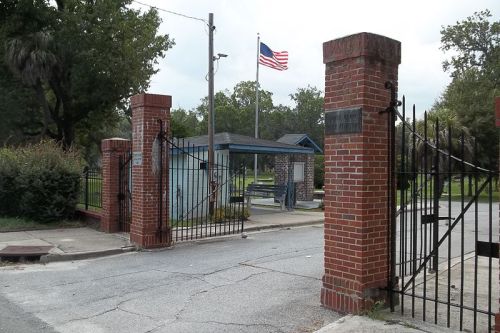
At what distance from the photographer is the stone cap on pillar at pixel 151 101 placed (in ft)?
34.1

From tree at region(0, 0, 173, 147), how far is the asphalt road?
18791 mm

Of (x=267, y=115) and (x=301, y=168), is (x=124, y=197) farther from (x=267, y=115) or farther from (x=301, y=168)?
(x=267, y=115)

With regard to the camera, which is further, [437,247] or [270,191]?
[270,191]

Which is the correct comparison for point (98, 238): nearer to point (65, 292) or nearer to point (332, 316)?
point (65, 292)

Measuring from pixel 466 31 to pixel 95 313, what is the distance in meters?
45.7

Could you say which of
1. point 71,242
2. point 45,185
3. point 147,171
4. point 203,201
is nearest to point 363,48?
point 147,171

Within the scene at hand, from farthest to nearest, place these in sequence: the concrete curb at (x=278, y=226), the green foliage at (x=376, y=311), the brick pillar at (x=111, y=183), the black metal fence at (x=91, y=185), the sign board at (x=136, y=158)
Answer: the black metal fence at (x=91, y=185)
the concrete curb at (x=278, y=226)
the brick pillar at (x=111, y=183)
the sign board at (x=136, y=158)
the green foliage at (x=376, y=311)

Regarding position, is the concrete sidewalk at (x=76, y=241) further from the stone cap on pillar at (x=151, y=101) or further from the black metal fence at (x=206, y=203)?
the stone cap on pillar at (x=151, y=101)

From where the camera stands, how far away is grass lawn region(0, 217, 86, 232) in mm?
13070

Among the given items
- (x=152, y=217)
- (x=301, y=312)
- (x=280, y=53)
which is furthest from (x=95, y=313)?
(x=280, y=53)

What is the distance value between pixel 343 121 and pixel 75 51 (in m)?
25.1

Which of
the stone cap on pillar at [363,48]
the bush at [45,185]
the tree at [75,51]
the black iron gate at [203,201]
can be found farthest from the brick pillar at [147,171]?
the tree at [75,51]

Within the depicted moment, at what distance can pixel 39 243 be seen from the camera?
36.1 feet

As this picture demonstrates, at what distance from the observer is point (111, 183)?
12719 millimetres
